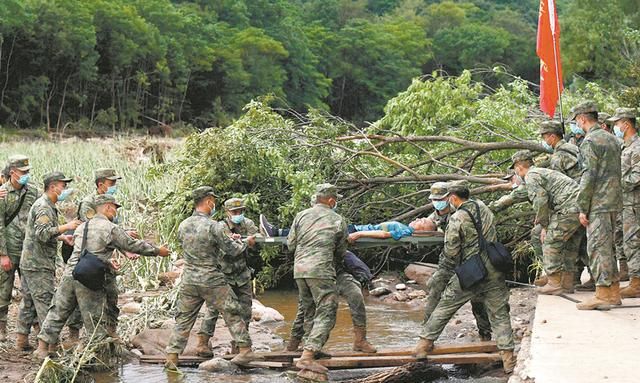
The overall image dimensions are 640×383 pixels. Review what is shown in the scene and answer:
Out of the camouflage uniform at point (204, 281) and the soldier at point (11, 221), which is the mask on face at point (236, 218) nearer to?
the camouflage uniform at point (204, 281)

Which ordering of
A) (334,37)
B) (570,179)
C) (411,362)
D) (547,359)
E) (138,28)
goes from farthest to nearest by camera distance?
(334,37)
(138,28)
(570,179)
(411,362)
(547,359)

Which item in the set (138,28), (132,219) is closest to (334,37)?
(138,28)

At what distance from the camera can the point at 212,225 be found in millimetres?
10367

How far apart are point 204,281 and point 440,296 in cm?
248

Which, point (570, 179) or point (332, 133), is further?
point (332, 133)

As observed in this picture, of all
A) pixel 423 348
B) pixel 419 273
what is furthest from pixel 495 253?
pixel 419 273

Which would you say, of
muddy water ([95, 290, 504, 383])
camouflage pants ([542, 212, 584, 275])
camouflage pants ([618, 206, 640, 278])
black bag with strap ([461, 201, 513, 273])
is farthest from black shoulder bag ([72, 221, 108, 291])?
camouflage pants ([618, 206, 640, 278])

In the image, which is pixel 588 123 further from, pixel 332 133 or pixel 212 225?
pixel 332 133

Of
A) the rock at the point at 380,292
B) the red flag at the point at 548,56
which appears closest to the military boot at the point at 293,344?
the red flag at the point at 548,56

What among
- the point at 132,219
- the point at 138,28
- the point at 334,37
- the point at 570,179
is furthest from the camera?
the point at 334,37

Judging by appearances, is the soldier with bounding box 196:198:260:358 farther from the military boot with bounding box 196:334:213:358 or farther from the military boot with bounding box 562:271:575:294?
the military boot with bounding box 562:271:575:294

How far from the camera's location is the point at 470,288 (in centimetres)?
973

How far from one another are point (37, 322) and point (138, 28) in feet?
165

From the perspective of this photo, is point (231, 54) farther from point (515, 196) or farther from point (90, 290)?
point (90, 290)
